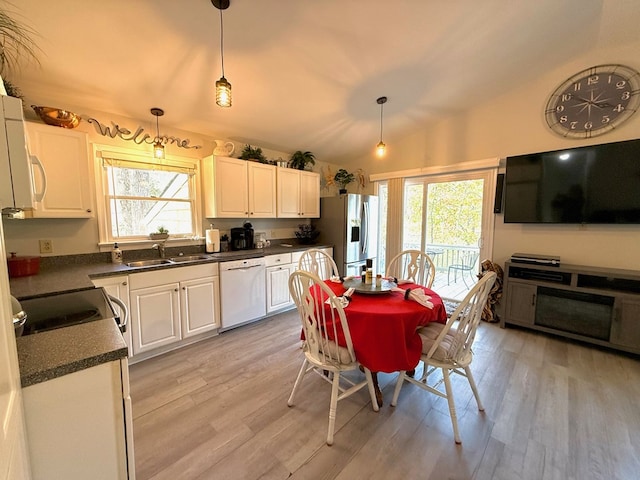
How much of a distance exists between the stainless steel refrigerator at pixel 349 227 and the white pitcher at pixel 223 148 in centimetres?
174

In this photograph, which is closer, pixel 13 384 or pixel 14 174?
pixel 13 384

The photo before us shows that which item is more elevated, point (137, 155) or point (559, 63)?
point (559, 63)

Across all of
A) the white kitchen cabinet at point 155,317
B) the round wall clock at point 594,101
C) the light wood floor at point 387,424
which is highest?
the round wall clock at point 594,101

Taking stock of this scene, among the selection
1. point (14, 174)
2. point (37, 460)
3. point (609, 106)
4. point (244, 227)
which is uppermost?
point (609, 106)

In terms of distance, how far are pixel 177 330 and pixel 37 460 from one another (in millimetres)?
1975

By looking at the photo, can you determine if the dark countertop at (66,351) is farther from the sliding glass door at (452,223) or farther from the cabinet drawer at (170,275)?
the sliding glass door at (452,223)

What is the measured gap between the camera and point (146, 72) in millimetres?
2217

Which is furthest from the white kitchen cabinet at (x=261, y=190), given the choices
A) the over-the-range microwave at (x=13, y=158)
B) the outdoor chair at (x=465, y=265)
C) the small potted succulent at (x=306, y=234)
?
the outdoor chair at (x=465, y=265)

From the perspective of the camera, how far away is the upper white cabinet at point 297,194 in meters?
Result: 3.89

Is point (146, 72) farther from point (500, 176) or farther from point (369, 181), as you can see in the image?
point (500, 176)

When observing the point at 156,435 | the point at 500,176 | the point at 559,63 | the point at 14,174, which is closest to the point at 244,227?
the point at 156,435

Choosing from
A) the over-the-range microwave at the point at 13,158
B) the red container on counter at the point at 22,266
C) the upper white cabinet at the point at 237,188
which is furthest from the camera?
the upper white cabinet at the point at 237,188

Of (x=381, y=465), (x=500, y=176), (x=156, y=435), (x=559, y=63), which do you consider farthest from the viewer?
(x=500, y=176)

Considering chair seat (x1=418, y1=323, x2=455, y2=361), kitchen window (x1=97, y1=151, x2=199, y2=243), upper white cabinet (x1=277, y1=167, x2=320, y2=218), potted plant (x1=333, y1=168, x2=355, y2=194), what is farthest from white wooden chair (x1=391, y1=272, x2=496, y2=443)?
potted plant (x1=333, y1=168, x2=355, y2=194)
